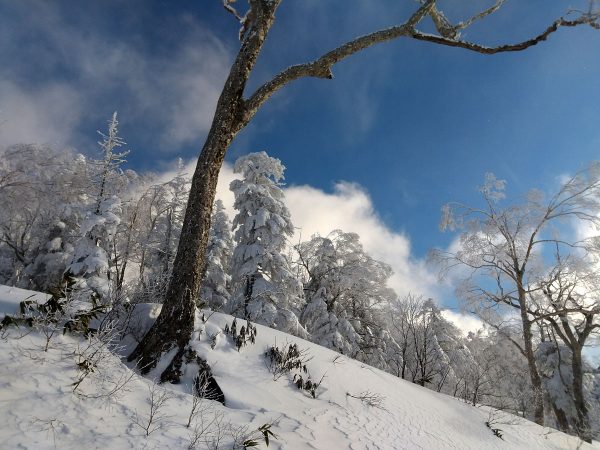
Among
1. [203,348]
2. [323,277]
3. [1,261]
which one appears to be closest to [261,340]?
[203,348]

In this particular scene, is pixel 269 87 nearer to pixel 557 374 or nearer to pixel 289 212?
pixel 289 212

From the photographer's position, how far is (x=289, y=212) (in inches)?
643

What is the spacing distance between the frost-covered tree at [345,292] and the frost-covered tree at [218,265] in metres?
4.59

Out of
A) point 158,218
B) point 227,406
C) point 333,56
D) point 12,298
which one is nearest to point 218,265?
point 158,218

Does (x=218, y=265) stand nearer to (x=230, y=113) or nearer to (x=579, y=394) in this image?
(x=230, y=113)

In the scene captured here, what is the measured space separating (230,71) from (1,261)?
28.4 meters

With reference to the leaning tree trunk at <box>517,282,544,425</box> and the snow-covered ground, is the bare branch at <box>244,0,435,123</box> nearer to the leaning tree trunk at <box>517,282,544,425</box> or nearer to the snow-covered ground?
the snow-covered ground

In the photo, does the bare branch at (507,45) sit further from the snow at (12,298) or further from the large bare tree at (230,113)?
the snow at (12,298)

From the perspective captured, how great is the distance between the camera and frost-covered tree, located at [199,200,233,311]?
63.7 feet

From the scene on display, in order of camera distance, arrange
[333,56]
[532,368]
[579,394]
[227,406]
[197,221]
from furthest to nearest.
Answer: [579,394] < [532,368] < [333,56] < [197,221] < [227,406]

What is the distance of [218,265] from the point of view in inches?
784

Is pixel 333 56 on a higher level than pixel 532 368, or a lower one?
higher

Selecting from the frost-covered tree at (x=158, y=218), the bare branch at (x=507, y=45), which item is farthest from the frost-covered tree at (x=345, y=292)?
the bare branch at (x=507, y=45)

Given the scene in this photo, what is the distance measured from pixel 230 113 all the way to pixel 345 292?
16.7 metres
